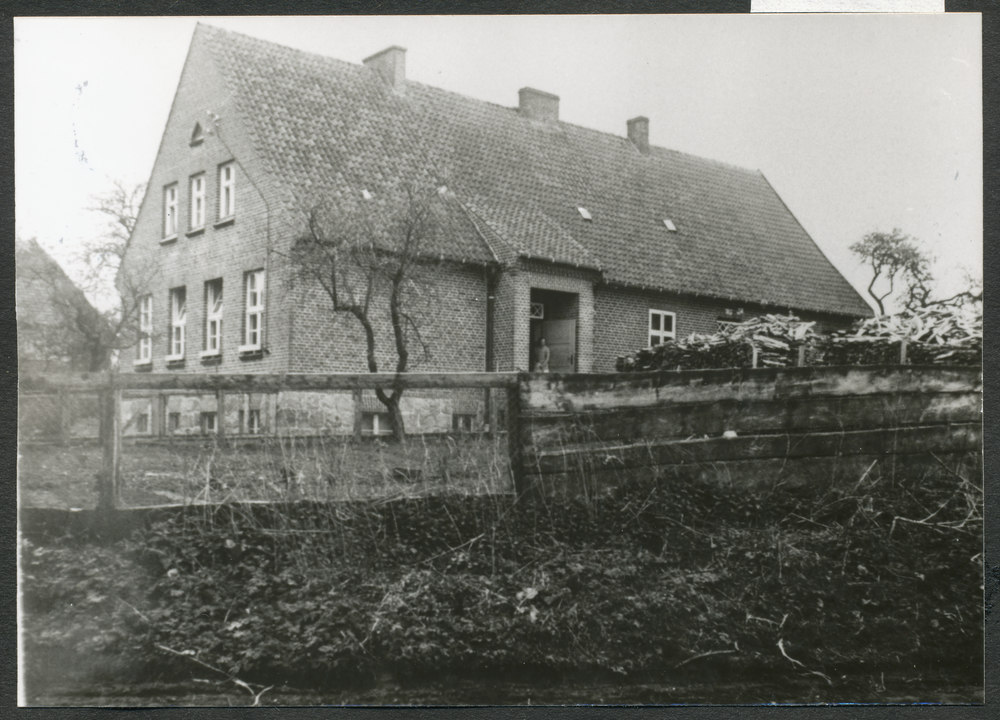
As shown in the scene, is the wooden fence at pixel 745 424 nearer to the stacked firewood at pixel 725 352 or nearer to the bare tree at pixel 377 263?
the stacked firewood at pixel 725 352

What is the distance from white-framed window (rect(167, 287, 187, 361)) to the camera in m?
5.52

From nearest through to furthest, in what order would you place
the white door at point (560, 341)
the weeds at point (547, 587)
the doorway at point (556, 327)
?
1. the weeds at point (547, 587)
2. the doorway at point (556, 327)
3. the white door at point (560, 341)

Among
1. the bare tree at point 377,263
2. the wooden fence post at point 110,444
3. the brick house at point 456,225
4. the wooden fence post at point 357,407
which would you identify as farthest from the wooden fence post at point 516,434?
the wooden fence post at point 110,444

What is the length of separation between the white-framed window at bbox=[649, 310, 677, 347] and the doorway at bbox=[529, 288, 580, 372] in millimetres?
545

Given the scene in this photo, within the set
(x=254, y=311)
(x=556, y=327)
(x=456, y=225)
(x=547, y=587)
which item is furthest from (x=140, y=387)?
(x=556, y=327)

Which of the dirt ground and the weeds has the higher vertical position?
the dirt ground

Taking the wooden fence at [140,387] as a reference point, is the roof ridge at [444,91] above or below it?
above

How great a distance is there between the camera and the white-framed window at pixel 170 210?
5.54 meters

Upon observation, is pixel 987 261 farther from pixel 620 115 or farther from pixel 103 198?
pixel 103 198

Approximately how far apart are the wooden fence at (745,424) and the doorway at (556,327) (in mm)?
710

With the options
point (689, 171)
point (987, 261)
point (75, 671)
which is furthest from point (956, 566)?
point (75, 671)

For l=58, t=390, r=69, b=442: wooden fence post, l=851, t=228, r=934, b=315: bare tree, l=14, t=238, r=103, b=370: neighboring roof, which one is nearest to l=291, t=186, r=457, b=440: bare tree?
l=14, t=238, r=103, b=370: neighboring roof

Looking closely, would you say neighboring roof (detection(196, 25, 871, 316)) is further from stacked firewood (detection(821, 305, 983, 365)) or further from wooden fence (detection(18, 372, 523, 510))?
wooden fence (detection(18, 372, 523, 510))

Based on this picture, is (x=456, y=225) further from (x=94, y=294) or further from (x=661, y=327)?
(x=94, y=294)
